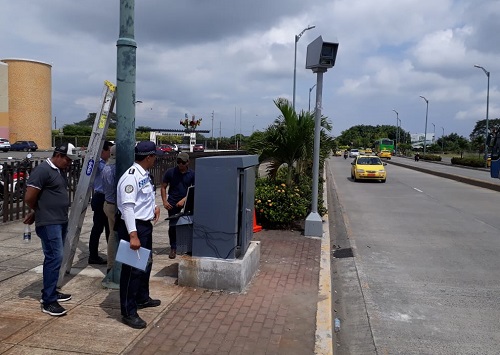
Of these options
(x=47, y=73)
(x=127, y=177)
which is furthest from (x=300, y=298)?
(x=47, y=73)

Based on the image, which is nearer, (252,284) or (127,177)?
(127,177)

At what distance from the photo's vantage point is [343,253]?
353 inches

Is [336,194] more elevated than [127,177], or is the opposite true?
[127,177]

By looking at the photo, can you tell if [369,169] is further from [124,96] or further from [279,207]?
[124,96]

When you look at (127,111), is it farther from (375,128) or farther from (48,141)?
(375,128)

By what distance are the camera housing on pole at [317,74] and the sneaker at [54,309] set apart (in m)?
5.57

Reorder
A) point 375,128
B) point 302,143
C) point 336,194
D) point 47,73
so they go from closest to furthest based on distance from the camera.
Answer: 1. point 302,143
2. point 336,194
3. point 47,73
4. point 375,128

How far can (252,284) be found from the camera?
5.99 m

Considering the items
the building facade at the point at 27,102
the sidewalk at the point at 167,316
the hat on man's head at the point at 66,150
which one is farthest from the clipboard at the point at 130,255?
the building facade at the point at 27,102

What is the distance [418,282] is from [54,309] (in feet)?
16.2

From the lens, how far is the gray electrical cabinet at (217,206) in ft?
18.2

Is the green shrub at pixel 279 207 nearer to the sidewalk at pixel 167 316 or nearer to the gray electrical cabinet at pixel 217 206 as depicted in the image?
the sidewalk at pixel 167 316

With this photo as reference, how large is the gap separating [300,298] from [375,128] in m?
164

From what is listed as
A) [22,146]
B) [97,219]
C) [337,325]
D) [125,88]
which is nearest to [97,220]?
[97,219]
